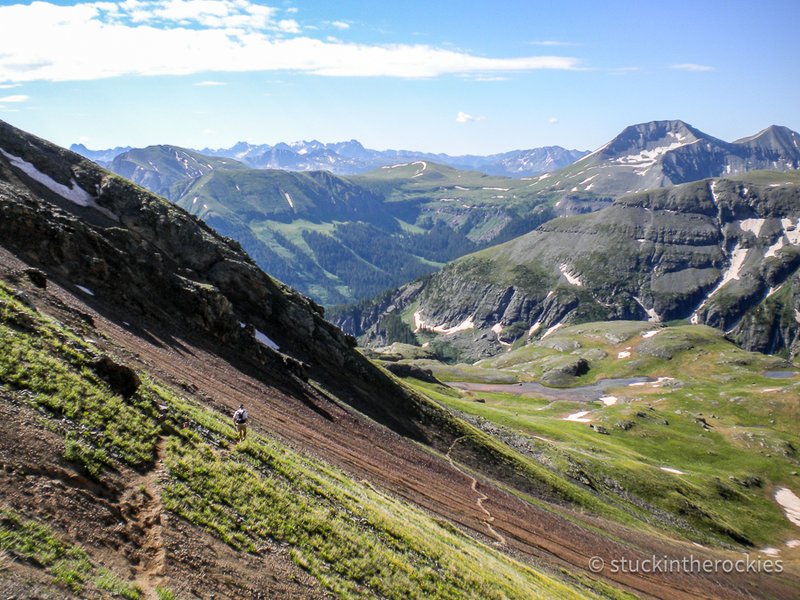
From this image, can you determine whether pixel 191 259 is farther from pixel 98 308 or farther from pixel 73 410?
pixel 73 410

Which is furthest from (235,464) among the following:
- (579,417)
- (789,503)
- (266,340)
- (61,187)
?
(579,417)

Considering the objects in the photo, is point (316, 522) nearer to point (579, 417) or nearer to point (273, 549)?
point (273, 549)

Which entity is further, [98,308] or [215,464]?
[98,308]

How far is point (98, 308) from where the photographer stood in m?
42.5

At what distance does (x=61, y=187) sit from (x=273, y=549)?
62273 mm

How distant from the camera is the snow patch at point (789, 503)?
9049cm

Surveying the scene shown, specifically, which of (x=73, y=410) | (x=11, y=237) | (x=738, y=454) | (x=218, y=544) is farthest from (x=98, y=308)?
(x=738, y=454)

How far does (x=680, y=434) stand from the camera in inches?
4948

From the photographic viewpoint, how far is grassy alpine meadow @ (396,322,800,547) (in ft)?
259

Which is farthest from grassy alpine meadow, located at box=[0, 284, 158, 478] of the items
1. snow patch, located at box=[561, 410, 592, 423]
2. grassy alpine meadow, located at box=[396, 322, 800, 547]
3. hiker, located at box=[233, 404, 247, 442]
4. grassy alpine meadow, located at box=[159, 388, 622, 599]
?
snow patch, located at box=[561, 410, 592, 423]

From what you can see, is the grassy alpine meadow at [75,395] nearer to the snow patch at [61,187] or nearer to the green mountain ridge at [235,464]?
the green mountain ridge at [235,464]

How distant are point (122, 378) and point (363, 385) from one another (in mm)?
46538

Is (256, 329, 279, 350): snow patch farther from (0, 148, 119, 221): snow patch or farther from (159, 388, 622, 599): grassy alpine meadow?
(159, 388, 622, 599): grassy alpine meadow

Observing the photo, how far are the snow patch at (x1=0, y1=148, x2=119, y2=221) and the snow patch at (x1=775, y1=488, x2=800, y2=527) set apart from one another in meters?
127
